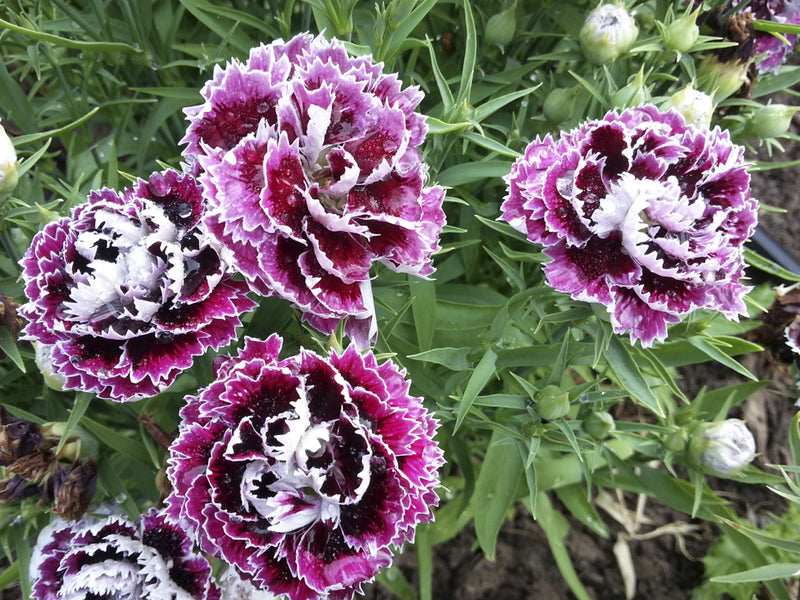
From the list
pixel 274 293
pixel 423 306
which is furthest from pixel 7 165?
pixel 423 306

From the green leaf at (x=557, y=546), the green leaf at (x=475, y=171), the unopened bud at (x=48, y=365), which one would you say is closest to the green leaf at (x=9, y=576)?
the unopened bud at (x=48, y=365)

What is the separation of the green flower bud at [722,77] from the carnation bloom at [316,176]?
0.93 metres

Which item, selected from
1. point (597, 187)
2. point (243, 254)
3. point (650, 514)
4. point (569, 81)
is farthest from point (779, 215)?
point (243, 254)

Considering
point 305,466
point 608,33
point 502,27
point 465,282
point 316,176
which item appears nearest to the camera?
point 305,466

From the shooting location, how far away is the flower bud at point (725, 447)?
1551mm

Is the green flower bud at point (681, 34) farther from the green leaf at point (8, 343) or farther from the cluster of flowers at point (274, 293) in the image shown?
the green leaf at point (8, 343)

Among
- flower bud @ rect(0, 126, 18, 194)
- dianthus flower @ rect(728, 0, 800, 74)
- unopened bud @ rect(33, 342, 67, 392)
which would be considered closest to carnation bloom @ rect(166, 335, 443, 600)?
unopened bud @ rect(33, 342, 67, 392)

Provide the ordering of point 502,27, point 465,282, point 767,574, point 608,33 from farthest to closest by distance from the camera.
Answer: point 465,282 < point 502,27 < point 608,33 < point 767,574

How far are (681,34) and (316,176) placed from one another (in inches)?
38.2

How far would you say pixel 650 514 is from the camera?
2.70 meters

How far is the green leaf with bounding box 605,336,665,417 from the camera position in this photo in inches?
53.2

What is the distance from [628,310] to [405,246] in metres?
0.43

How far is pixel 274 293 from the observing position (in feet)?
3.76

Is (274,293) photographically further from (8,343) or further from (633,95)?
(633,95)
